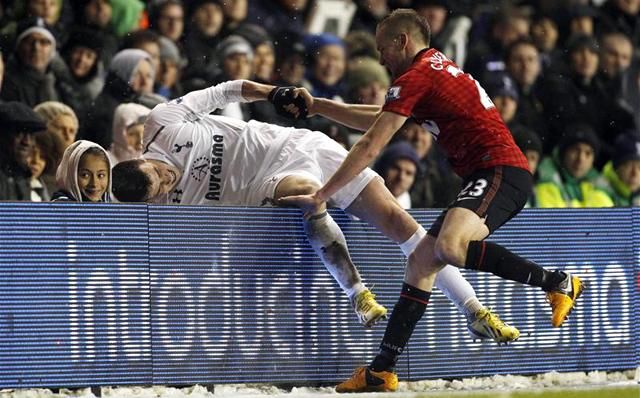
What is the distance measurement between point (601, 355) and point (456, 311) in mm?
1055

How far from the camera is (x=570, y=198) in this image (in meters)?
11.2

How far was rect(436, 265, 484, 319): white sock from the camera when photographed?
6844mm

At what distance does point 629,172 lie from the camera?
460 inches

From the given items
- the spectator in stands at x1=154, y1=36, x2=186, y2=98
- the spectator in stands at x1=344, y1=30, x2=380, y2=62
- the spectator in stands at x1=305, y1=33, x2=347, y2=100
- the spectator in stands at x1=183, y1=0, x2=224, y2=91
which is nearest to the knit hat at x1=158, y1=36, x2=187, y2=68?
the spectator in stands at x1=154, y1=36, x2=186, y2=98

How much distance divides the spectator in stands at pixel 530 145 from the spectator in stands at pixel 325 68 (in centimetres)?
162

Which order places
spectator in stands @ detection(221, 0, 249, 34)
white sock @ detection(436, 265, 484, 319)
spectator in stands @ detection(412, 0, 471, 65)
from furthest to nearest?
spectator in stands @ detection(412, 0, 471, 65), spectator in stands @ detection(221, 0, 249, 34), white sock @ detection(436, 265, 484, 319)

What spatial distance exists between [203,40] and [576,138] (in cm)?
357

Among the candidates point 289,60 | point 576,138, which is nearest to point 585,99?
point 576,138

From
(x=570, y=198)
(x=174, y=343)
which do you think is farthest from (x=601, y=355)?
(x=570, y=198)

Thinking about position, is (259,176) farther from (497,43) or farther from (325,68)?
(497,43)

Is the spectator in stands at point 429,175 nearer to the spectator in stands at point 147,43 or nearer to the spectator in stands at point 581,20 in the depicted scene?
the spectator in stands at point 147,43

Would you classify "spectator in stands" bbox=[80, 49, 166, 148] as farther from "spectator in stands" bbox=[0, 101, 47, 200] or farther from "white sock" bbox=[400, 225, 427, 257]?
"white sock" bbox=[400, 225, 427, 257]

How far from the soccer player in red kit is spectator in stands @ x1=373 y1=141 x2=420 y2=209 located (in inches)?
122

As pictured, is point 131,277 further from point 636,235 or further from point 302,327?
point 636,235
